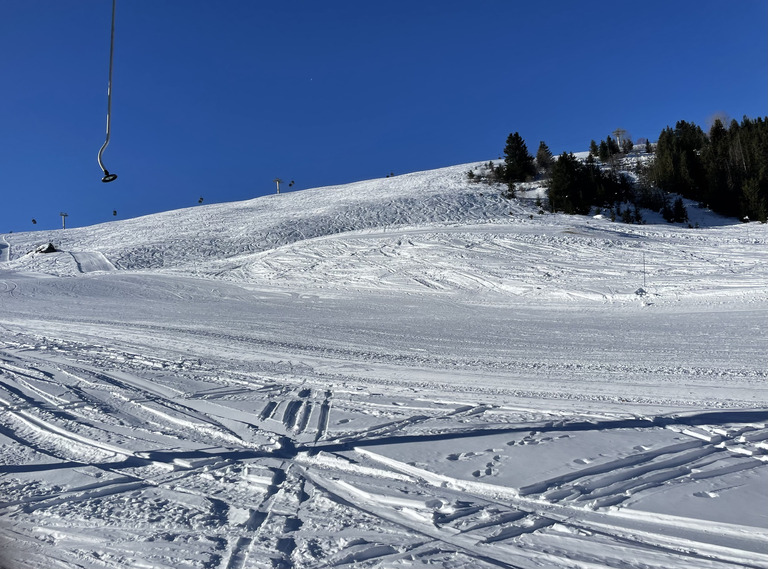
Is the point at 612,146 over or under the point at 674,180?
over

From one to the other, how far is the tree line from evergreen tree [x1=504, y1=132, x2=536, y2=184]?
0.26 feet

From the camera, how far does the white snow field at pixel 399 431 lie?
3162 mm

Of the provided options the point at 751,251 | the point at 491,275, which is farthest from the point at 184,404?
the point at 751,251

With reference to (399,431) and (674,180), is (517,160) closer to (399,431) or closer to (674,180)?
(674,180)

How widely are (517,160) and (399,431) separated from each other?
128 ft

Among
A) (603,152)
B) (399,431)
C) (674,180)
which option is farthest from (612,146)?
(399,431)

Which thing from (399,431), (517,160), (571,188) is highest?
(517,160)

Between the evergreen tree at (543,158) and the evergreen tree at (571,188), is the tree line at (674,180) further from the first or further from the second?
the evergreen tree at (543,158)

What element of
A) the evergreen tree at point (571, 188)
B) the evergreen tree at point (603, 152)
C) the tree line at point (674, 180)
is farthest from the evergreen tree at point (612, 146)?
the evergreen tree at point (571, 188)

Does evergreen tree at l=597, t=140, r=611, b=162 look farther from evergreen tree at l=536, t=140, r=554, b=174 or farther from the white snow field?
the white snow field

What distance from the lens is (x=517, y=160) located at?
4059cm

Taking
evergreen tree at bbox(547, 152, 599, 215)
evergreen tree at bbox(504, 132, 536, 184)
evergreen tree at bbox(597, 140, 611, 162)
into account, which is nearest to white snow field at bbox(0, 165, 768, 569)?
evergreen tree at bbox(547, 152, 599, 215)

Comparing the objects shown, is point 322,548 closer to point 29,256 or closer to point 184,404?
point 184,404

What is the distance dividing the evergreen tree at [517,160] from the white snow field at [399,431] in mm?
26653
